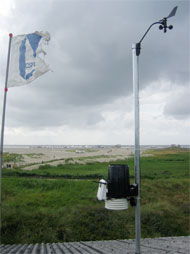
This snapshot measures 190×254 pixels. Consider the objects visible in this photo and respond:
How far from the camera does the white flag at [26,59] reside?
22.0ft

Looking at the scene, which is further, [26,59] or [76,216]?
[76,216]

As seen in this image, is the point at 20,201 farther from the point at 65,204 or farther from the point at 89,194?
the point at 89,194

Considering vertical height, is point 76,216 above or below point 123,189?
below

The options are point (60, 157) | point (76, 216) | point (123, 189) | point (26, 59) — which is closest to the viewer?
point (123, 189)

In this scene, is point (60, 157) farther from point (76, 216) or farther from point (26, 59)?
point (26, 59)

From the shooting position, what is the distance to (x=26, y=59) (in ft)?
22.3

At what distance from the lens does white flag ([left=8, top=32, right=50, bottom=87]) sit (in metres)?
6.70

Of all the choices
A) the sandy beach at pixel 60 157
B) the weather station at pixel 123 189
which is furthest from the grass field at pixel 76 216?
the sandy beach at pixel 60 157

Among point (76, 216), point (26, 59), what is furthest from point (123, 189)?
point (76, 216)

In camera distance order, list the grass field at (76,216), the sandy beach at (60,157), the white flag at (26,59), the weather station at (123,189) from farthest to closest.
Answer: the sandy beach at (60,157) → the grass field at (76,216) → the white flag at (26,59) → the weather station at (123,189)

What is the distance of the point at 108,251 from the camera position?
5730 millimetres

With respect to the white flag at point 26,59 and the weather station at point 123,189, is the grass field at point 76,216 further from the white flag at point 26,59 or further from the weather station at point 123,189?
the weather station at point 123,189

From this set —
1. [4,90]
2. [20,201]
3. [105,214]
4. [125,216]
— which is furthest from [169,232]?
[4,90]

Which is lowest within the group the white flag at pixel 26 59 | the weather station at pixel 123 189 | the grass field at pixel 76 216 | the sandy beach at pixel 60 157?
the grass field at pixel 76 216
